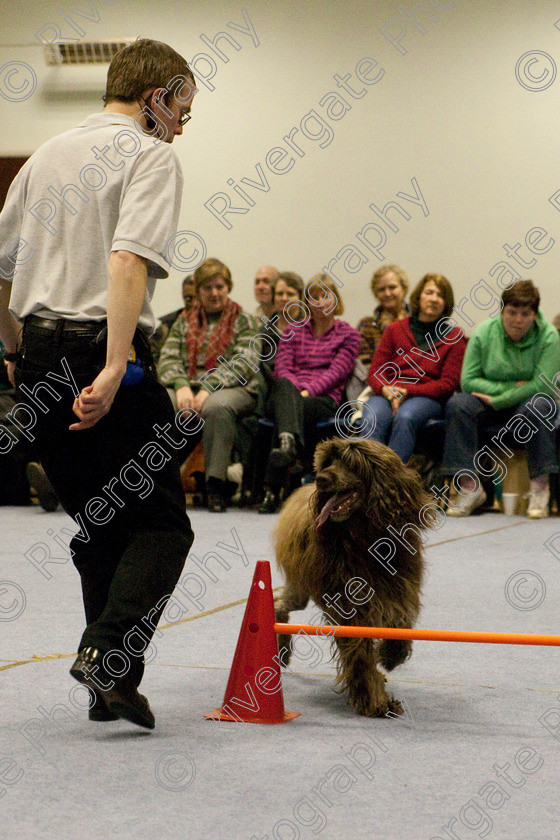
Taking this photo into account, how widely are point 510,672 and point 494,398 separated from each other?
3236mm

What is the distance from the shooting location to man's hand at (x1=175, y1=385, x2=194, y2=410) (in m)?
5.54

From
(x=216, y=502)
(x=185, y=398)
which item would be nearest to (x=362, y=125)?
(x=185, y=398)

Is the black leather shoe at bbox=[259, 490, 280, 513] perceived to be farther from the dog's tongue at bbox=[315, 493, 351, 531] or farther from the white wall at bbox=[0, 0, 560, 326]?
the dog's tongue at bbox=[315, 493, 351, 531]

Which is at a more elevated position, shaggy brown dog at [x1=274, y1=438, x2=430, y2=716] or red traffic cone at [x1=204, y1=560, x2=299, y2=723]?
shaggy brown dog at [x1=274, y1=438, x2=430, y2=716]

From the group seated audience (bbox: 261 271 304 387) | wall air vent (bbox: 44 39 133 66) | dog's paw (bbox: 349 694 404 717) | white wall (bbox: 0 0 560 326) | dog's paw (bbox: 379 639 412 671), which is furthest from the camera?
wall air vent (bbox: 44 39 133 66)

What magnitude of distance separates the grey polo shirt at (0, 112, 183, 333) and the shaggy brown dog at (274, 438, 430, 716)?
60 centimetres

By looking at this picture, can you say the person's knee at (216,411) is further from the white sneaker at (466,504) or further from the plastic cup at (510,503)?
the plastic cup at (510,503)

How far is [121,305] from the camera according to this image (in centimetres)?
169

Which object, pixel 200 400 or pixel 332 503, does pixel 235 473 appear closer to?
pixel 200 400

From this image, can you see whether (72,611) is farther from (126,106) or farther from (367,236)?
(367,236)

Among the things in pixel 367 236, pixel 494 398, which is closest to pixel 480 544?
pixel 494 398

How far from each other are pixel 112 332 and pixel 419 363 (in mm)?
4153

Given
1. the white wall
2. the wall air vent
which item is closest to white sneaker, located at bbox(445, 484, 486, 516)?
the white wall

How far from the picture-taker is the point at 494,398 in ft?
17.8
